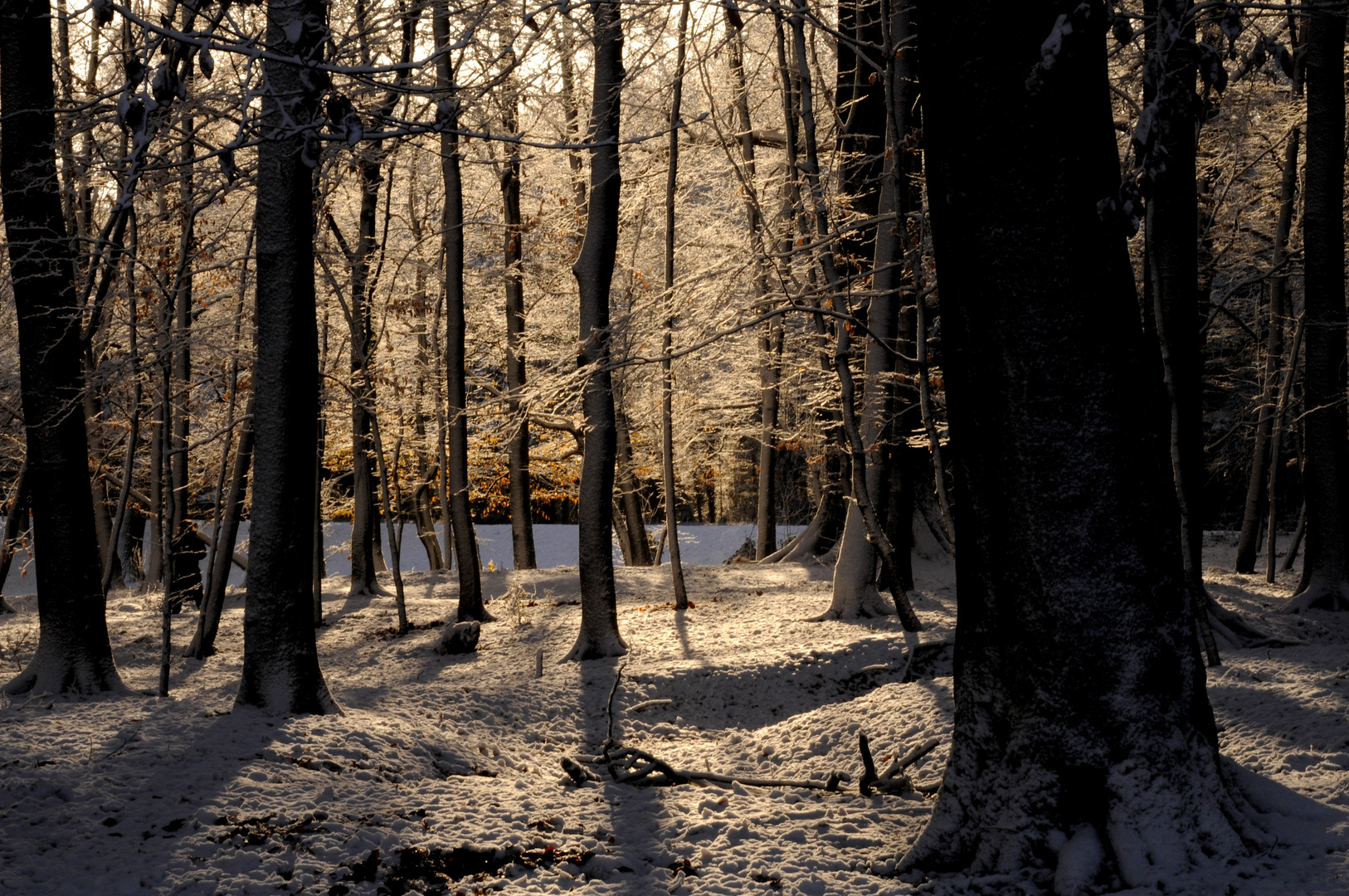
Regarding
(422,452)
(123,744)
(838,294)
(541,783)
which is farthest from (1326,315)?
(422,452)

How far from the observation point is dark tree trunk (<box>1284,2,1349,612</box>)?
9.35 meters

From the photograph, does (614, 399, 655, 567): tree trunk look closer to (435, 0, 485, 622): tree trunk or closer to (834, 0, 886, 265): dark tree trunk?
(435, 0, 485, 622): tree trunk

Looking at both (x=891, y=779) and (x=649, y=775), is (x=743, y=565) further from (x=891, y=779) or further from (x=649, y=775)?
(x=891, y=779)

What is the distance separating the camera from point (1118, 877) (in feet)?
9.52

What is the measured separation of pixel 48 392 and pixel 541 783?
15.3 ft

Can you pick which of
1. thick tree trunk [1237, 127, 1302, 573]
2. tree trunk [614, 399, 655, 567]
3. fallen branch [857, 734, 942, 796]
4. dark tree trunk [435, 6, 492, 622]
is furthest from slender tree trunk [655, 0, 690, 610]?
thick tree trunk [1237, 127, 1302, 573]

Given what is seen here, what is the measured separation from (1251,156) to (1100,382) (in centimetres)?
1480

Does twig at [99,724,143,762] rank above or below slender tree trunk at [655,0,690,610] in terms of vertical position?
below

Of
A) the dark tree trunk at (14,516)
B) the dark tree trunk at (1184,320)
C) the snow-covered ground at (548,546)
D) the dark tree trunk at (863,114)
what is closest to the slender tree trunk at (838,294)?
the dark tree trunk at (1184,320)

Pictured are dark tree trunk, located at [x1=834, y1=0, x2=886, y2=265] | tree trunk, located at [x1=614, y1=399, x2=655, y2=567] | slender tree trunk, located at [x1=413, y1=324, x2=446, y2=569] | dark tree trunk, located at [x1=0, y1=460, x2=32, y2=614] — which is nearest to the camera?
dark tree trunk, located at [x1=834, y1=0, x2=886, y2=265]

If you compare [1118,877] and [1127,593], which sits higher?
[1127,593]

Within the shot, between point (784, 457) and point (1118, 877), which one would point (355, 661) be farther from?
point (784, 457)

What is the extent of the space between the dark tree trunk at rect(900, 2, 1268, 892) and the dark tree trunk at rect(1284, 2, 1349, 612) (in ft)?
26.8

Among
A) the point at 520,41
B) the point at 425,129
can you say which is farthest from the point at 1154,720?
the point at 520,41
